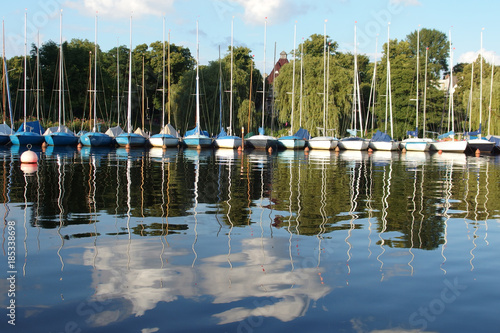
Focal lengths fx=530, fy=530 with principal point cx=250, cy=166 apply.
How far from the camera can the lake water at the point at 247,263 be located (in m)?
5.84

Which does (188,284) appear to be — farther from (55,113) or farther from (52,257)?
(55,113)

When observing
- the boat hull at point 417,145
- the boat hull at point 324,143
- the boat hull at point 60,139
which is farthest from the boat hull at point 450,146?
the boat hull at point 60,139

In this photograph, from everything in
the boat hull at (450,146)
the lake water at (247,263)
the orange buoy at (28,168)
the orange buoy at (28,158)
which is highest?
the boat hull at (450,146)

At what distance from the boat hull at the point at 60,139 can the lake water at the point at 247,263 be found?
36.8 metres

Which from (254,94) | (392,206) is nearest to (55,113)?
(254,94)

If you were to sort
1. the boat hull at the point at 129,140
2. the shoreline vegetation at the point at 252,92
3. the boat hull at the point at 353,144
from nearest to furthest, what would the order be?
the boat hull at the point at 129,140 → the boat hull at the point at 353,144 → the shoreline vegetation at the point at 252,92

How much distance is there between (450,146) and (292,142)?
16.3 m

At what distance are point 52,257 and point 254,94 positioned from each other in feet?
199

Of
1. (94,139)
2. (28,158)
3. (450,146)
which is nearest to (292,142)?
(450,146)

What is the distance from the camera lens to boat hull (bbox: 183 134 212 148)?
53728mm

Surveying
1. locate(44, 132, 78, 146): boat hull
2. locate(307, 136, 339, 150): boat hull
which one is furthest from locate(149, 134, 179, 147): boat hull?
locate(307, 136, 339, 150): boat hull

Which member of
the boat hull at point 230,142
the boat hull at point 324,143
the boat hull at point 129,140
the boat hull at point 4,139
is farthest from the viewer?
the boat hull at point 324,143

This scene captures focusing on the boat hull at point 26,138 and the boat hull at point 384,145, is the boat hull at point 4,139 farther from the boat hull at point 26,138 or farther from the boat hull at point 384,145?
the boat hull at point 384,145

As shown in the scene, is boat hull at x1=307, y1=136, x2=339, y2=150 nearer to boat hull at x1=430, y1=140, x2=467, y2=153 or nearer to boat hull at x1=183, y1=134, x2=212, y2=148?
boat hull at x1=430, y1=140, x2=467, y2=153
